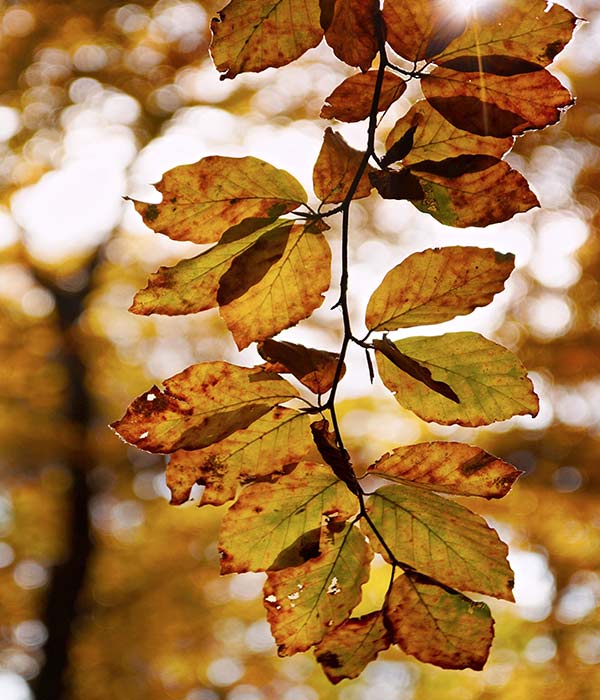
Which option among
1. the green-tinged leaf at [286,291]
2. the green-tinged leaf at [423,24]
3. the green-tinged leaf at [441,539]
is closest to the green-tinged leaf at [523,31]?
the green-tinged leaf at [423,24]

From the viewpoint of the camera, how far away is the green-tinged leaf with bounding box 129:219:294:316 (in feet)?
1.20

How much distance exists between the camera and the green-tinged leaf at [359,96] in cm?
38

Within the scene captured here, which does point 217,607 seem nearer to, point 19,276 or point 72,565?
point 72,565

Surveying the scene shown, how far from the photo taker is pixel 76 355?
4.98m

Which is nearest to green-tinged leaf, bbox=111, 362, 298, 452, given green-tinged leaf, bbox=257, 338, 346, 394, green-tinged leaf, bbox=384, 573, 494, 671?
green-tinged leaf, bbox=257, 338, 346, 394

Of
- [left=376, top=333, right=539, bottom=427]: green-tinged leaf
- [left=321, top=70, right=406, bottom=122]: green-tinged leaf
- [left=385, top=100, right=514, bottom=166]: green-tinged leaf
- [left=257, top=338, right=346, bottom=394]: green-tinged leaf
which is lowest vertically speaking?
[left=376, top=333, right=539, bottom=427]: green-tinged leaf

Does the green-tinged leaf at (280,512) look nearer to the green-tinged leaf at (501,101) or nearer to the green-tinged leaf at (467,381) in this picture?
the green-tinged leaf at (467,381)

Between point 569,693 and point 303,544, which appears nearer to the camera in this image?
point 303,544

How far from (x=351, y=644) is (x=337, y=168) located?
0.79 ft

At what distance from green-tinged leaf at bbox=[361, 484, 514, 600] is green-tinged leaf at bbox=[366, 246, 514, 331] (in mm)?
89

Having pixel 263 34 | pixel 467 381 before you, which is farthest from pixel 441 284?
pixel 263 34

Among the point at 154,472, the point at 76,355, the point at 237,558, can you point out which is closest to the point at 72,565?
the point at 154,472

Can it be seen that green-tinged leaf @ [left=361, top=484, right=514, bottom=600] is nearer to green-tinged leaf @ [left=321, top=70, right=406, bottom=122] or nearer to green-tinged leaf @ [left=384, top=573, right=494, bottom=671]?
green-tinged leaf @ [left=384, top=573, right=494, bottom=671]

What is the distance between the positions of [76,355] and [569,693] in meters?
3.67
